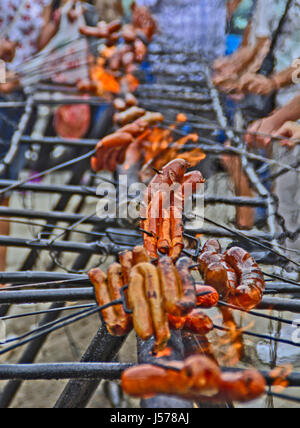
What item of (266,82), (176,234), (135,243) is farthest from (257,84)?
(176,234)

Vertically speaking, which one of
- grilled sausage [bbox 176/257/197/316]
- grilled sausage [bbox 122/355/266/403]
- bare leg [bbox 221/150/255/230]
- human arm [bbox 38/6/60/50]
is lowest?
grilled sausage [bbox 122/355/266/403]

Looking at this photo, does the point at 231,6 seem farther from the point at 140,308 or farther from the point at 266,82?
the point at 140,308

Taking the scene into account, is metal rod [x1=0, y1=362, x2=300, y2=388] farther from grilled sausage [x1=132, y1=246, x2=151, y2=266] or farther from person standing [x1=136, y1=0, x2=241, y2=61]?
person standing [x1=136, y1=0, x2=241, y2=61]

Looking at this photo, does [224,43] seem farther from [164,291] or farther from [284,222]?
[164,291]

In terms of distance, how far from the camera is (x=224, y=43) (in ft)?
11.6

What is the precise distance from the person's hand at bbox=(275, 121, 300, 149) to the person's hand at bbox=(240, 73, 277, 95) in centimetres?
64

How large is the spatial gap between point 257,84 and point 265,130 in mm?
660

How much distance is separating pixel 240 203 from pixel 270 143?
774 mm

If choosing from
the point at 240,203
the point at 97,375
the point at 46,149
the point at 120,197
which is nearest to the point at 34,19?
the point at 46,149

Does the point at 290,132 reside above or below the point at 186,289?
above

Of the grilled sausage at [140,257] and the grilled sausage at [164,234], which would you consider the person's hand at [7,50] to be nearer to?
the grilled sausage at [164,234]

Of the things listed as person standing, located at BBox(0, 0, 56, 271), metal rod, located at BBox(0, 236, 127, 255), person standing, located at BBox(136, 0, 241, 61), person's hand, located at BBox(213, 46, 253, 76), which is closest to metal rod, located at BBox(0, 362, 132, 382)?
metal rod, located at BBox(0, 236, 127, 255)

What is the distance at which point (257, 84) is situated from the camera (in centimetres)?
312

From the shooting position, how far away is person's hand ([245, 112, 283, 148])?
2639mm
